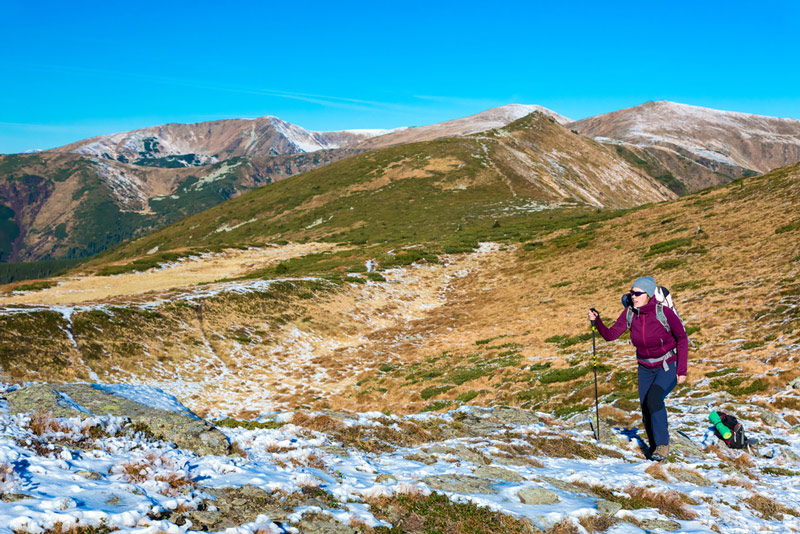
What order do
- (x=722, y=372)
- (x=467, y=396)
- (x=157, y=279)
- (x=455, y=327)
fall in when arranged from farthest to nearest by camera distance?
(x=157, y=279), (x=455, y=327), (x=467, y=396), (x=722, y=372)

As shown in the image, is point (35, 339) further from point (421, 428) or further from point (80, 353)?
point (421, 428)

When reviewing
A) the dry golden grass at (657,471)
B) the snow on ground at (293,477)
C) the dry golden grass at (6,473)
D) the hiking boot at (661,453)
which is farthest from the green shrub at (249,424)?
the hiking boot at (661,453)

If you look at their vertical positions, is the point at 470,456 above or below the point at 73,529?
below

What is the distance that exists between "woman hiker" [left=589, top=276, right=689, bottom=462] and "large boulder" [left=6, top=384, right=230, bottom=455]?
1001 centimetres

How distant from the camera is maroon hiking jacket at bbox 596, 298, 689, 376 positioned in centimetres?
1089

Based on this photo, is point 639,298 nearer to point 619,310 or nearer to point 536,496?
point 536,496

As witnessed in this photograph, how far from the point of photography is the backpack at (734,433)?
39.4ft

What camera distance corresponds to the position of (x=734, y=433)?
1216 cm

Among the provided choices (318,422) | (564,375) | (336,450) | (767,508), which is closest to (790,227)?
(564,375)

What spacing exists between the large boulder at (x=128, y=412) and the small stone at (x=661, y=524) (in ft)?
27.3

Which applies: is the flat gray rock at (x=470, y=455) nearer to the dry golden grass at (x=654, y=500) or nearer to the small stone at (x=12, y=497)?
the dry golden grass at (x=654, y=500)

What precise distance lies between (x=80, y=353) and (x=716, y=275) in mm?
36004

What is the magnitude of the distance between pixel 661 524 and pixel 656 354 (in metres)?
4.12

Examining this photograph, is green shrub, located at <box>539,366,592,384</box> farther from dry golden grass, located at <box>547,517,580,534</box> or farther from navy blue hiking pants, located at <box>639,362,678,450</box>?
dry golden grass, located at <box>547,517,580,534</box>
